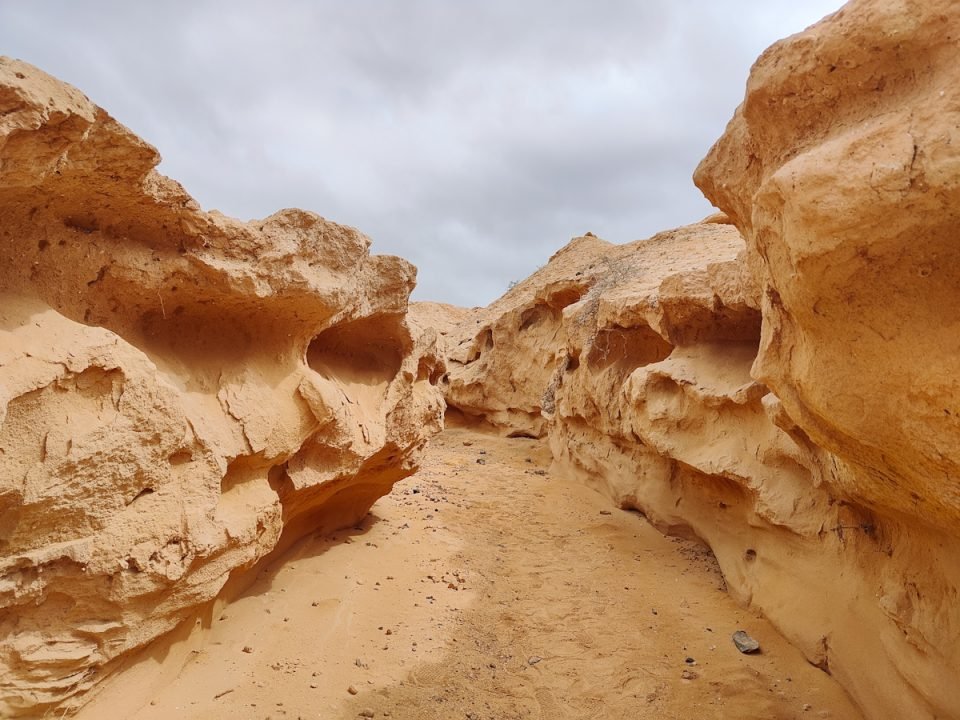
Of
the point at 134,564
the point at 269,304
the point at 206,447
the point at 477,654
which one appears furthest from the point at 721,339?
the point at 134,564

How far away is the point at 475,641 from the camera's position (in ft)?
13.1

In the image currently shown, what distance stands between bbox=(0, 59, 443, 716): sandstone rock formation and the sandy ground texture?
1.49 feet

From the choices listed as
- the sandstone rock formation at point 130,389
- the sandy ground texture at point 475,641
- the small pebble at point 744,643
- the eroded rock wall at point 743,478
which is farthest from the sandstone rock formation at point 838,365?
the sandstone rock formation at point 130,389

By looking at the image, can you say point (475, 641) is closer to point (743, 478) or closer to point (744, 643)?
point (744, 643)

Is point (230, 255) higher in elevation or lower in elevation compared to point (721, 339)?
higher

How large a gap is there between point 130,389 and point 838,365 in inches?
118

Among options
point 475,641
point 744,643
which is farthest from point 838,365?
point 475,641

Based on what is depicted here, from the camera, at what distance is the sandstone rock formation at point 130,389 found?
2.43m

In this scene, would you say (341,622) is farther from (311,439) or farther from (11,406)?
(11,406)

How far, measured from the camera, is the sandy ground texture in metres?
3.24

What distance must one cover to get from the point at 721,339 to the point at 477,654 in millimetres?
3410

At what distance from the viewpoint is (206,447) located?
10.4 feet

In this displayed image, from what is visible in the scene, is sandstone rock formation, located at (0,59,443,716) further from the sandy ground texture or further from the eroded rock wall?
the eroded rock wall

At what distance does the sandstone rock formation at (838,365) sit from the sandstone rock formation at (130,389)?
8.74 feet
